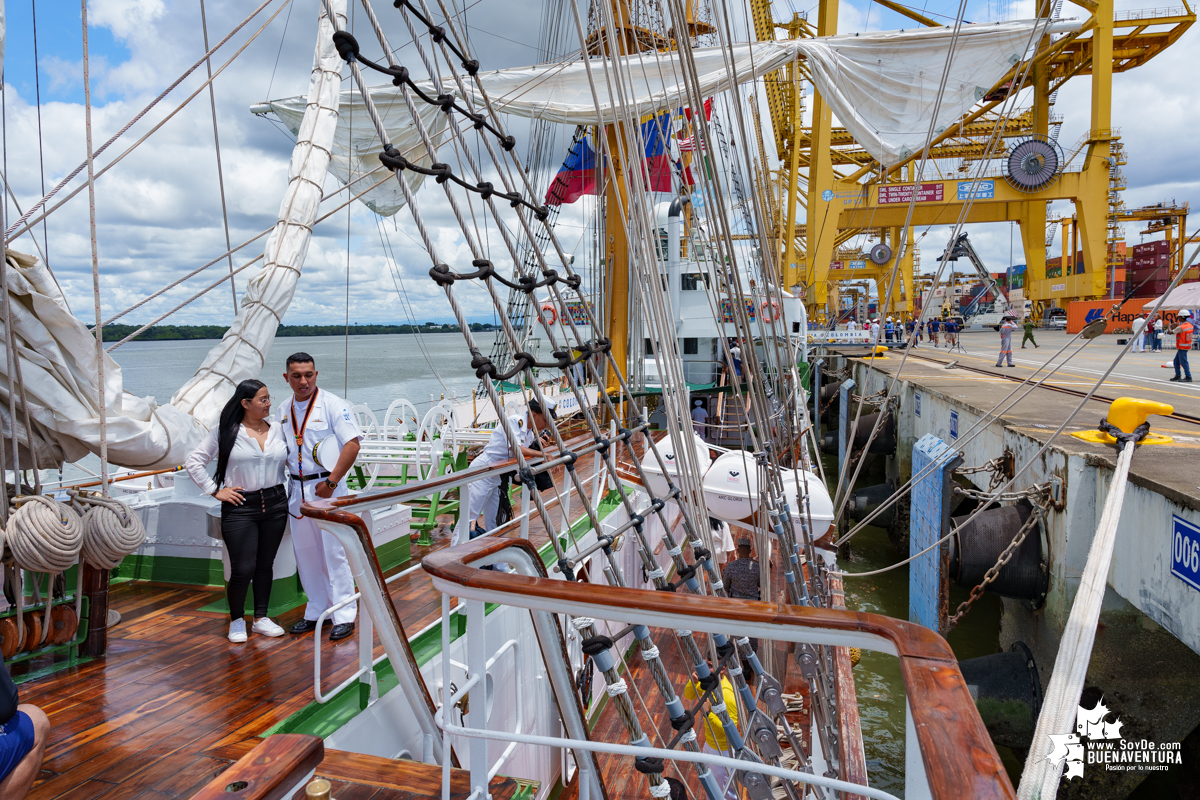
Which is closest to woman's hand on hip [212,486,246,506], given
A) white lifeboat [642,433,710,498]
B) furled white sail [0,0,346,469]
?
furled white sail [0,0,346,469]

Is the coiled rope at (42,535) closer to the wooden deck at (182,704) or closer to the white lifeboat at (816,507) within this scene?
the wooden deck at (182,704)

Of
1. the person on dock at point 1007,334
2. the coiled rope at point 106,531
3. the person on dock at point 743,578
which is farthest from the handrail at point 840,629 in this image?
the person on dock at point 1007,334

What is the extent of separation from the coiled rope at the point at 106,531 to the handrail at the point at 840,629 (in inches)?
84.3

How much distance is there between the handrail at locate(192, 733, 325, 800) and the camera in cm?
133

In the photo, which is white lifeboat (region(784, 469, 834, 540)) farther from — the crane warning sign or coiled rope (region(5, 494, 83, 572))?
the crane warning sign

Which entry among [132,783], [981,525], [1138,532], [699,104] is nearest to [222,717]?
[132,783]

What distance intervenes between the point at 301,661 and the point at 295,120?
11267 mm

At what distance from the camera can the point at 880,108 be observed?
9.33 m

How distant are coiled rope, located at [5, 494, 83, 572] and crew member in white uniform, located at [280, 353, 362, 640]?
95cm

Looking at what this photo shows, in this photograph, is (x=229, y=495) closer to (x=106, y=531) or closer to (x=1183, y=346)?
(x=106, y=531)

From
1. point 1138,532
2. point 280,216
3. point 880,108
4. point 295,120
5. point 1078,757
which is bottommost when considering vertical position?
point 1078,757

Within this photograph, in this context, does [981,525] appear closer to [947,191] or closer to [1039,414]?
[1039,414]

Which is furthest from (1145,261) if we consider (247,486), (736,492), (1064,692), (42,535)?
(42,535)

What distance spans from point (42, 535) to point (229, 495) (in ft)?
2.53
